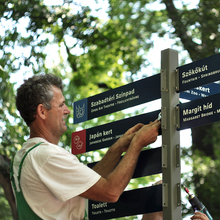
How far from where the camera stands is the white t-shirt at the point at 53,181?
8.09 ft

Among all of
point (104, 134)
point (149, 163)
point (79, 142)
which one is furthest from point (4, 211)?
point (149, 163)

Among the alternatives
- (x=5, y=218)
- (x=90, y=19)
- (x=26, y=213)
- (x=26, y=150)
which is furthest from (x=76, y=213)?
(x=5, y=218)

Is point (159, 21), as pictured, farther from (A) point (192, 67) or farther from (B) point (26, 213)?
(B) point (26, 213)

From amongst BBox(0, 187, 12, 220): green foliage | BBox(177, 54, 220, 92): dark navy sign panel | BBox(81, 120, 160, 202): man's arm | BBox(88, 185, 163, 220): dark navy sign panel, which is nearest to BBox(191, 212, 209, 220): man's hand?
BBox(88, 185, 163, 220): dark navy sign panel

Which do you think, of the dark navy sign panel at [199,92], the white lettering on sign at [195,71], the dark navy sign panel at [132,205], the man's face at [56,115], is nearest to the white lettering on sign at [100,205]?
the dark navy sign panel at [132,205]

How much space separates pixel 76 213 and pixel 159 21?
824 centimetres

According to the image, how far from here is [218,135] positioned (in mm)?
9703

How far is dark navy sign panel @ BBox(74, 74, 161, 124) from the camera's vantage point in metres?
2.99

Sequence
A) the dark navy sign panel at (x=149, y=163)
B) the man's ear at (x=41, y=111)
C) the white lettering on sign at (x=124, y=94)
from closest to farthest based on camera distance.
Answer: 1. the dark navy sign panel at (x=149, y=163)
2. the man's ear at (x=41, y=111)
3. the white lettering on sign at (x=124, y=94)

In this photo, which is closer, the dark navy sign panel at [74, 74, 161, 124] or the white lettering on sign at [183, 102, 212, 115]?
the white lettering on sign at [183, 102, 212, 115]

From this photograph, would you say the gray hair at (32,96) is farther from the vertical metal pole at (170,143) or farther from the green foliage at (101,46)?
the green foliage at (101,46)

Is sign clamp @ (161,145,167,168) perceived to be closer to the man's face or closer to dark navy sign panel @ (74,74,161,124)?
dark navy sign panel @ (74,74,161,124)

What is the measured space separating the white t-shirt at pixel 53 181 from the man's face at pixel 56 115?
371 mm

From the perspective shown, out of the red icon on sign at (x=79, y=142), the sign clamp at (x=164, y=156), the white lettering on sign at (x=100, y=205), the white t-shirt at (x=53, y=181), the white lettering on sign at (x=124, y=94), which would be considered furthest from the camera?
the red icon on sign at (x=79, y=142)
